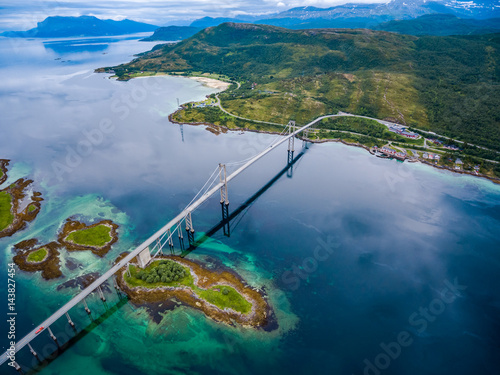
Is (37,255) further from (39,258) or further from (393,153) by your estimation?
(393,153)

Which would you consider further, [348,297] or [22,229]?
[22,229]

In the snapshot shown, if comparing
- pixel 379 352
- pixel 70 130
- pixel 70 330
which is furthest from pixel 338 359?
pixel 70 130

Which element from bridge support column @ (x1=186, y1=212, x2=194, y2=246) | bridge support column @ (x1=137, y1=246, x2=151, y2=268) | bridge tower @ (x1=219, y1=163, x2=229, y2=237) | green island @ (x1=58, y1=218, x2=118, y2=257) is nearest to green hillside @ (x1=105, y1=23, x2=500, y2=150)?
bridge tower @ (x1=219, y1=163, x2=229, y2=237)

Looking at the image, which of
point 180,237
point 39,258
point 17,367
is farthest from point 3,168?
point 17,367

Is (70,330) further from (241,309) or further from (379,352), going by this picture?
(379,352)

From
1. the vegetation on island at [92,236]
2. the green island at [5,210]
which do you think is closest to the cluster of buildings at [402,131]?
the vegetation on island at [92,236]

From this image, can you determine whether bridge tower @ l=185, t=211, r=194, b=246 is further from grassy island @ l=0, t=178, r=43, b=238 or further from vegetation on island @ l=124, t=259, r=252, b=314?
grassy island @ l=0, t=178, r=43, b=238
